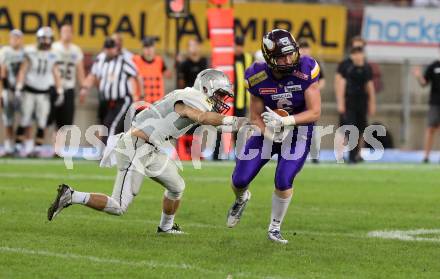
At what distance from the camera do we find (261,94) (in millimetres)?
7211

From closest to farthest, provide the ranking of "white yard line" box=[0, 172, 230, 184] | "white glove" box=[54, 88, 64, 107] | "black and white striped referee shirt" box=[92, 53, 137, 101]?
"white yard line" box=[0, 172, 230, 184], "black and white striped referee shirt" box=[92, 53, 137, 101], "white glove" box=[54, 88, 64, 107]

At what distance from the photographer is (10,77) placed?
569 inches

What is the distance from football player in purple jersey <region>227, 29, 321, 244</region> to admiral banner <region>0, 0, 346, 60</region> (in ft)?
31.5

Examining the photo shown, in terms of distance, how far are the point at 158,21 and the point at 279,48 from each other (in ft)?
33.6

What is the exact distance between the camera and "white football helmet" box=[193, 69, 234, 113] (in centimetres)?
694

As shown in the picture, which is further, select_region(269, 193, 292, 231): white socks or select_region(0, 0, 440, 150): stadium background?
select_region(0, 0, 440, 150): stadium background

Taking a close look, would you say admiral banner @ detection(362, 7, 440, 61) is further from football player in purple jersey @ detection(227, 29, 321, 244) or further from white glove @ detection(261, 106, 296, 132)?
white glove @ detection(261, 106, 296, 132)

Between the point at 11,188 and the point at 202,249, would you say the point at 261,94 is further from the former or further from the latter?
the point at 11,188

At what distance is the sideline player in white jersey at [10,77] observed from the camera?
14367 millimetres

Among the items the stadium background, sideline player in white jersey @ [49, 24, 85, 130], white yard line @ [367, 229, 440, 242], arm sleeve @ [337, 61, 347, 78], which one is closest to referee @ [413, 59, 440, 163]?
arm sleeve @ [337, 61, 347, 78]

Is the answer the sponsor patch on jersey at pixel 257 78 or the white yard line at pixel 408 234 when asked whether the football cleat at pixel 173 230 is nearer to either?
the sponsor patch on jersey at pixel 257 78

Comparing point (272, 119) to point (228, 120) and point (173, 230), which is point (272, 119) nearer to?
point (228, 120)

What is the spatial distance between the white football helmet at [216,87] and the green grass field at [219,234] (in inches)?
33.6

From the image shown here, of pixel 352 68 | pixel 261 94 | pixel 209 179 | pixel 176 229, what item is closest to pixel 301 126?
pixel 261 94
